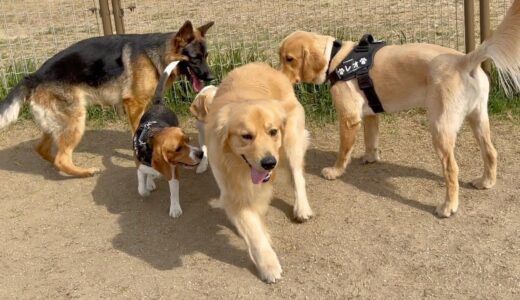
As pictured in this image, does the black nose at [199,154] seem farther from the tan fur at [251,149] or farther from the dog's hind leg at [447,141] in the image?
the dog's hind leg at [447,141]

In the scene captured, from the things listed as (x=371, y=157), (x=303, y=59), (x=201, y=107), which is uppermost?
(x=303, y=59)

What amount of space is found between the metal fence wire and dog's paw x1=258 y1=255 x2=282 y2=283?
3323 mm

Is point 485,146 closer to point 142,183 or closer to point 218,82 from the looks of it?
point 142,183

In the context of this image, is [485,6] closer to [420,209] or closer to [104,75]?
[420,209]

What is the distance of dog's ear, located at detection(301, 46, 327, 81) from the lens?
4398 mm

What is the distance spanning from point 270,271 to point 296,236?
542 millimetres

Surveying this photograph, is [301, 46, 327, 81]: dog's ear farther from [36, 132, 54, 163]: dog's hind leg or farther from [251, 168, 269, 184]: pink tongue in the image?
[36, 132, 54, 163]: dog's hind leg

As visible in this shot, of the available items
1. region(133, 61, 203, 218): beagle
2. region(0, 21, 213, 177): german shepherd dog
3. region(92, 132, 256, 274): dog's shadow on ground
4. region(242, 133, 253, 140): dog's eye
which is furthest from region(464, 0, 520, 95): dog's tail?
region(0, 21, 213, 177): german shepherd dog

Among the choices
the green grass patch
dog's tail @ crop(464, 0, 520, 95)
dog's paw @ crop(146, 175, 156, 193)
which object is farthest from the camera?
the green grass patch

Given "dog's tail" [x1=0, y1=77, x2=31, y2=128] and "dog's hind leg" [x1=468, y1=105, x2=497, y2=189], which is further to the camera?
"dog's tail" [x1=0, y1=77, x2=31, y2=128]

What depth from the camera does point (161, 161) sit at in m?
4.12

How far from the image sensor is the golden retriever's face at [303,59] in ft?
14.4

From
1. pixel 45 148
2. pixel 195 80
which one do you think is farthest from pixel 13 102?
pixel 195 80

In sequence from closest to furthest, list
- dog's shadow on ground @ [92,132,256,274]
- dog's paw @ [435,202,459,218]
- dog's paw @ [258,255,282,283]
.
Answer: dog's paw @ [258,255,282,283] → dog's shadow on ground @ [92,132,256,274] → dog's paw @ [435,202,459,218]
